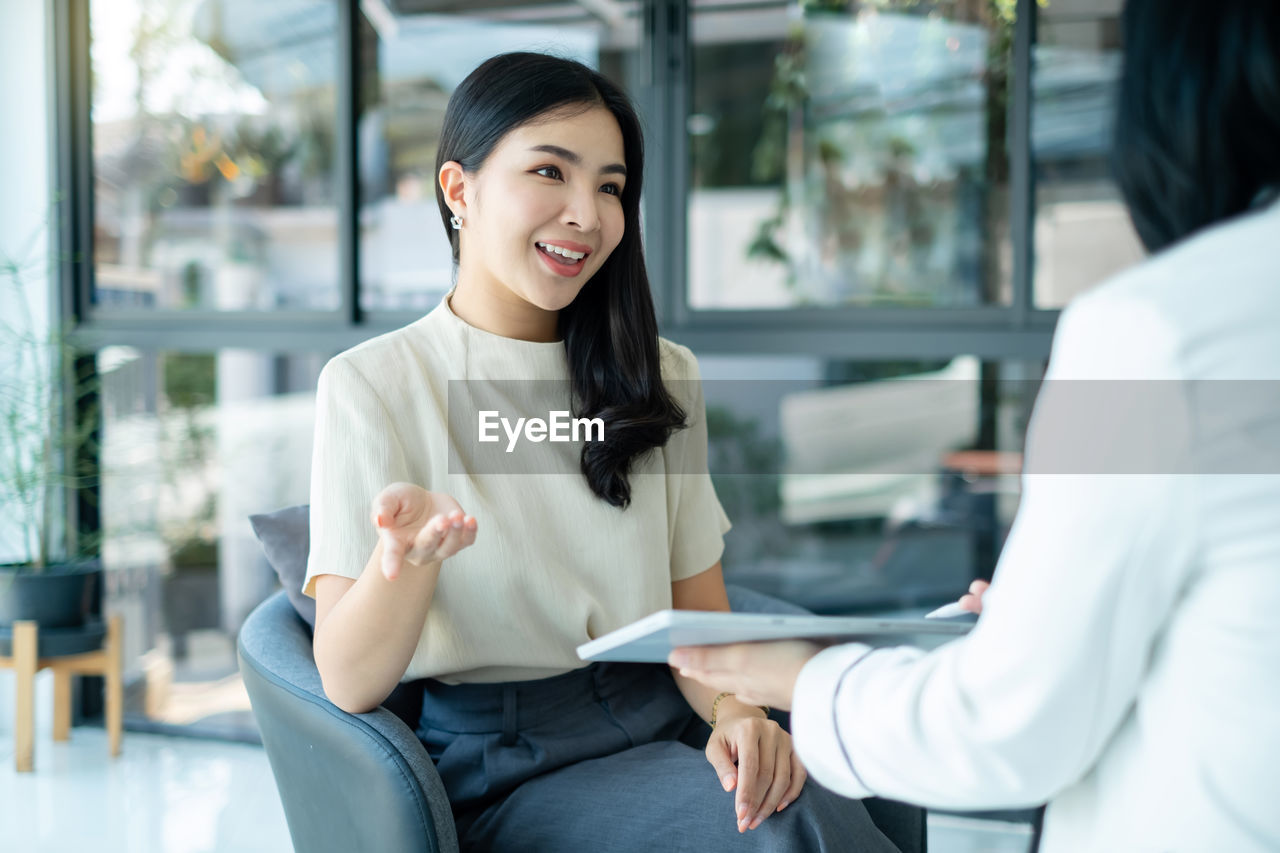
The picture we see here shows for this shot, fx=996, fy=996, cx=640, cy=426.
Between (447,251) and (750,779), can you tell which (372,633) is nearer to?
(750,779)

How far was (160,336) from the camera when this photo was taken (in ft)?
9.68

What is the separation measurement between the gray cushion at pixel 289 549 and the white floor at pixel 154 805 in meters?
1.02

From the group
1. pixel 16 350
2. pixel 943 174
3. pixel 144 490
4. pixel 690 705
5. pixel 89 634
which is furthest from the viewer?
pixel 943 174

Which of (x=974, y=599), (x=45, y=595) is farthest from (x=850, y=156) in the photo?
(x=45, y=595)

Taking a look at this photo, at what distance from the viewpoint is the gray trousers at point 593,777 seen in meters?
1.20

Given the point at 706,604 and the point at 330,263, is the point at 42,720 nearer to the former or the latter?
the point at 330,263

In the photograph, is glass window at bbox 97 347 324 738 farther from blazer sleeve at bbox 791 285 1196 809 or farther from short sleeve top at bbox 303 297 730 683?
blazer sleeve at bbox 791 285 1196 809

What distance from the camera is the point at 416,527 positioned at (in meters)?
1.07

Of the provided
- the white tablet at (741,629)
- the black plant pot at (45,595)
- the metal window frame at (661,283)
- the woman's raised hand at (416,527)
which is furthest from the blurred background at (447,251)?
the white tablet at (741,629)

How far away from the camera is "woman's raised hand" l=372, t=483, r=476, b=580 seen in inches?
40.0

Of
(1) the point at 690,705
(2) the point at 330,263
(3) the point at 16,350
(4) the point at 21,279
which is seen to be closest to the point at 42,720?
(3) the point at 16,350

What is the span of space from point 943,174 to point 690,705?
2.77m

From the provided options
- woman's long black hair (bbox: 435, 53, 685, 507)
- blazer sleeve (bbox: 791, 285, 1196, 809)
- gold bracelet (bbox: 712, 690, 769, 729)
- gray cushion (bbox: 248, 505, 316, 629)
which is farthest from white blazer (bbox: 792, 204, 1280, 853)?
gray cushion (bbox: 248, 505, 316, 629)

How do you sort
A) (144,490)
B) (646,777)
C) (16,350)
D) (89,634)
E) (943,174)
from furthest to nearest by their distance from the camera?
(943,174) → (144,490) → (16,350) → (89,634) → (646,777)
